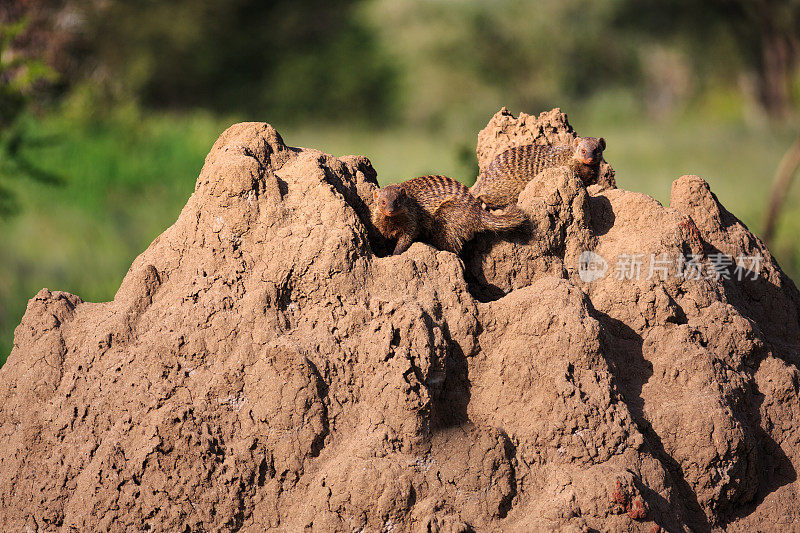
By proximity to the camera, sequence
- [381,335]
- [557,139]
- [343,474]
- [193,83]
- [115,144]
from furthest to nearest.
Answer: [193,83] < [115,144] < [557,139] < [381,335] < [343,474]

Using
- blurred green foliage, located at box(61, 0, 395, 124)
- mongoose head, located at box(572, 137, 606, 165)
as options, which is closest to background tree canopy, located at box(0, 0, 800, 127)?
blurred green foliage, located at box(61, 0, 395, 124)

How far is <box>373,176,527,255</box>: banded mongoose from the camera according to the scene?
11.4 ft

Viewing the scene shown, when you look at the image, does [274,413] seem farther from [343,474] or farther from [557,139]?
[557,139]

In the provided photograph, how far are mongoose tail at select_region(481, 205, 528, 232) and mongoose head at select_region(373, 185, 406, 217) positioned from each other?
368 mm

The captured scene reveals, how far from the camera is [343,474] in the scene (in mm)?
2861

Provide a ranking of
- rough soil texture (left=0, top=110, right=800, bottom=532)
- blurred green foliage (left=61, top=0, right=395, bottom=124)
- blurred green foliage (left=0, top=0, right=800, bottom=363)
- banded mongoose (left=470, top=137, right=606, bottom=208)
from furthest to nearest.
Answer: blurred green foliage (left=61, top=0, right=395, bottom=124), blurred green foliage (left=0, top=0, right=800, bottom=363), banded mongoose (left=470, top=137, right=606, bottom=208), rough soil texture (left=0, top=110, right=800, bottom=532)

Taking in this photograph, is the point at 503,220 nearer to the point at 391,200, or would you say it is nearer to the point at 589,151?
the point at 391,200

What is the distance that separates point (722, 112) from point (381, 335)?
114 ft


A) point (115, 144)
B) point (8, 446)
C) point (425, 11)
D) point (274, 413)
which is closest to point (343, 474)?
point (274, 413)

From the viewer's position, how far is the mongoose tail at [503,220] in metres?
3.53

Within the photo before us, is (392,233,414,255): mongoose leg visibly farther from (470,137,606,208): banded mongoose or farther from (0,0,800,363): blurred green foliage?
(0,0,800,363): blurred green foliage

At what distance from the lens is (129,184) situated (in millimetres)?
12523

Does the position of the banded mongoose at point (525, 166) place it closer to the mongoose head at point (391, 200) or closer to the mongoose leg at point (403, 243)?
the mongoose leg at point (403, 243)

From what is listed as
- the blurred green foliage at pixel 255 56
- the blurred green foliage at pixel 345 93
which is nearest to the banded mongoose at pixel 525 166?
the blurred green foliage at pixel 345 93
